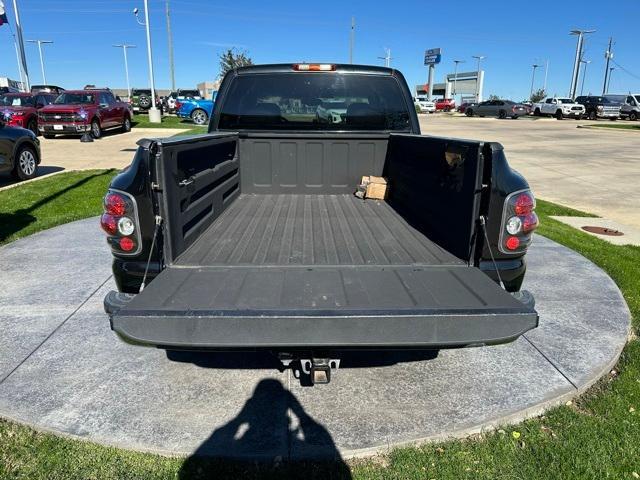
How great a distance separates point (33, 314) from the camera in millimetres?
4023

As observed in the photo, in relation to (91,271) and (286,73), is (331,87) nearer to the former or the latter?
(286,73)

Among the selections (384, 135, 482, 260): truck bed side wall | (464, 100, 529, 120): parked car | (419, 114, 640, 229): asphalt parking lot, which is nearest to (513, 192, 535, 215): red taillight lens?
(384, 135, 482, 260): truck bed side wall

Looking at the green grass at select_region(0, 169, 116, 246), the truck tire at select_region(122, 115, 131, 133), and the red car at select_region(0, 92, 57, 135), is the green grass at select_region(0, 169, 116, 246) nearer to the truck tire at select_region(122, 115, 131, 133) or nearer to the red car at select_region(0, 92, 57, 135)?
the red car at select_region(0, 92, 57, 135)

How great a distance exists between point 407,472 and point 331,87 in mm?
3502

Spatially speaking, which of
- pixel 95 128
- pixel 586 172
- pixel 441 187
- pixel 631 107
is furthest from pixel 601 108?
pixel 441 187

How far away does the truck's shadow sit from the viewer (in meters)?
2.40

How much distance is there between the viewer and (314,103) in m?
4.75

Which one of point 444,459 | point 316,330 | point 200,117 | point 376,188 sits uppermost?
point 200,117

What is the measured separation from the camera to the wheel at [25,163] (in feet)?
32.8

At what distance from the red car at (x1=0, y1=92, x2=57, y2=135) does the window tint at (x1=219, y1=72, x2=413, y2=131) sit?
603 inches

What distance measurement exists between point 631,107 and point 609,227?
143 feet

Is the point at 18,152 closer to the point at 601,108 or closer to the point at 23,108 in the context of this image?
the point at 23,108

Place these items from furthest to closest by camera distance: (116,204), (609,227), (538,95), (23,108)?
(538,95), (23,108), (609,227), (116,204)

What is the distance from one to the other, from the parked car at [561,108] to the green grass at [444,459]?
49863mm
